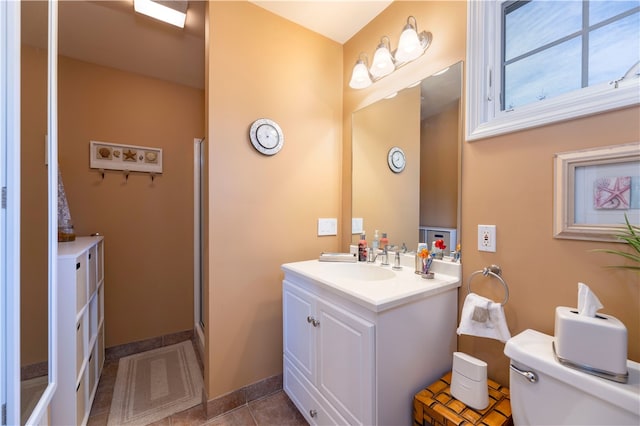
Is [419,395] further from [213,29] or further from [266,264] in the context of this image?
[213,29]

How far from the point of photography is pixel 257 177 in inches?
64.9

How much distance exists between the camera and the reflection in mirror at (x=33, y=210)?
82cm

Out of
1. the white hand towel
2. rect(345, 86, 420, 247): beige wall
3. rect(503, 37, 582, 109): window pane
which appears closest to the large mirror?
rect(345, 86, 420, 247): beige wall

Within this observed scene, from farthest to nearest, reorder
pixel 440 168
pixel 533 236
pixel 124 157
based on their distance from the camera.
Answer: pixel 124 157 < pixel 440 168 < pixel 533 236

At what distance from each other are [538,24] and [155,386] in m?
3.02

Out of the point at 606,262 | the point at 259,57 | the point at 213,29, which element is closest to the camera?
the point at 606,262

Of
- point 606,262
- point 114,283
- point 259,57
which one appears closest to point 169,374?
point 114,283

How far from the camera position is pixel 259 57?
5.40 feet

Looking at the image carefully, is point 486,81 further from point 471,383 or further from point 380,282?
point 471,383

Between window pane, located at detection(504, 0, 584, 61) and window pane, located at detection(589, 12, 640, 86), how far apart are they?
0.11m

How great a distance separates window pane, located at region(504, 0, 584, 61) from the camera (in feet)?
3.28

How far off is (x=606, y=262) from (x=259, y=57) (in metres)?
1.99

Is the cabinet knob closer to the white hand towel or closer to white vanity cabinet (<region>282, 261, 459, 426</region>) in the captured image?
white vanity cabinet (<region>282, 261, 459, 426</region>)

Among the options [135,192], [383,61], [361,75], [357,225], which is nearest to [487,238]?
[357,225]
